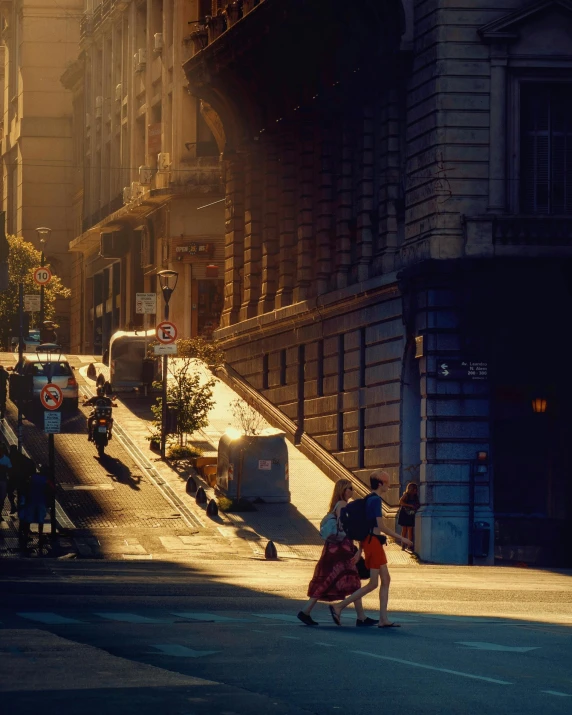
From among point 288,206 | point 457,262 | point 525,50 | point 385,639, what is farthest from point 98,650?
point 288,206

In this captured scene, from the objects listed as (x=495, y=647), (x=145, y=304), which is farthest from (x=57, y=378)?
(x=495, y=647)

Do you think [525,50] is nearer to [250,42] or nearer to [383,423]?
[383,423]

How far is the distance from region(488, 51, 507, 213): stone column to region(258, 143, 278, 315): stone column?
619 inches

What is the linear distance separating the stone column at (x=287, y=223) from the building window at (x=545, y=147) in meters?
13.2

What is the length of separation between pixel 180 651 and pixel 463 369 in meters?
22.9

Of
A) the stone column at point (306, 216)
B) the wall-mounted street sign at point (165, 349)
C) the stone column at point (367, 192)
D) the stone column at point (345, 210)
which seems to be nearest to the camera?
the stone column at point (367, 192)

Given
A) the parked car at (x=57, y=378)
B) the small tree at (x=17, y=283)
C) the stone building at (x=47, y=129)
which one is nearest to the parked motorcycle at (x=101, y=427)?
the parked car at (x=57, y=378)

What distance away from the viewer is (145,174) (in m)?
75.1

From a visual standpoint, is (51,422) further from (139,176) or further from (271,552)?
(139,176)

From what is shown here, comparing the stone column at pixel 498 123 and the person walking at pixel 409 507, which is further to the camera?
the stone column at pixel 498 123

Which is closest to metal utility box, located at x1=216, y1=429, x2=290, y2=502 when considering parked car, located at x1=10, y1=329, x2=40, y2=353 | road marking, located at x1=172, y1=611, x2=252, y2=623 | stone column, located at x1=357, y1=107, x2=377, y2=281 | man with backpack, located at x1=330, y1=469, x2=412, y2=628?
stone column, located at x1=357, y1=107, x2=377, y2=281

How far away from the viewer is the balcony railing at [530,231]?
36250 millimetres

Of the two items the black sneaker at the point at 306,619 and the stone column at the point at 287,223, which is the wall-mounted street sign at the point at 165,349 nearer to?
the stone column at the point at 287,223

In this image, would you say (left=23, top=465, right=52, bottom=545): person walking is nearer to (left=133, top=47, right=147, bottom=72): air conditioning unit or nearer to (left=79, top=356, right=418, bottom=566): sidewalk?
(left=79, top=356, right=418, bottom=566): sidewalk
